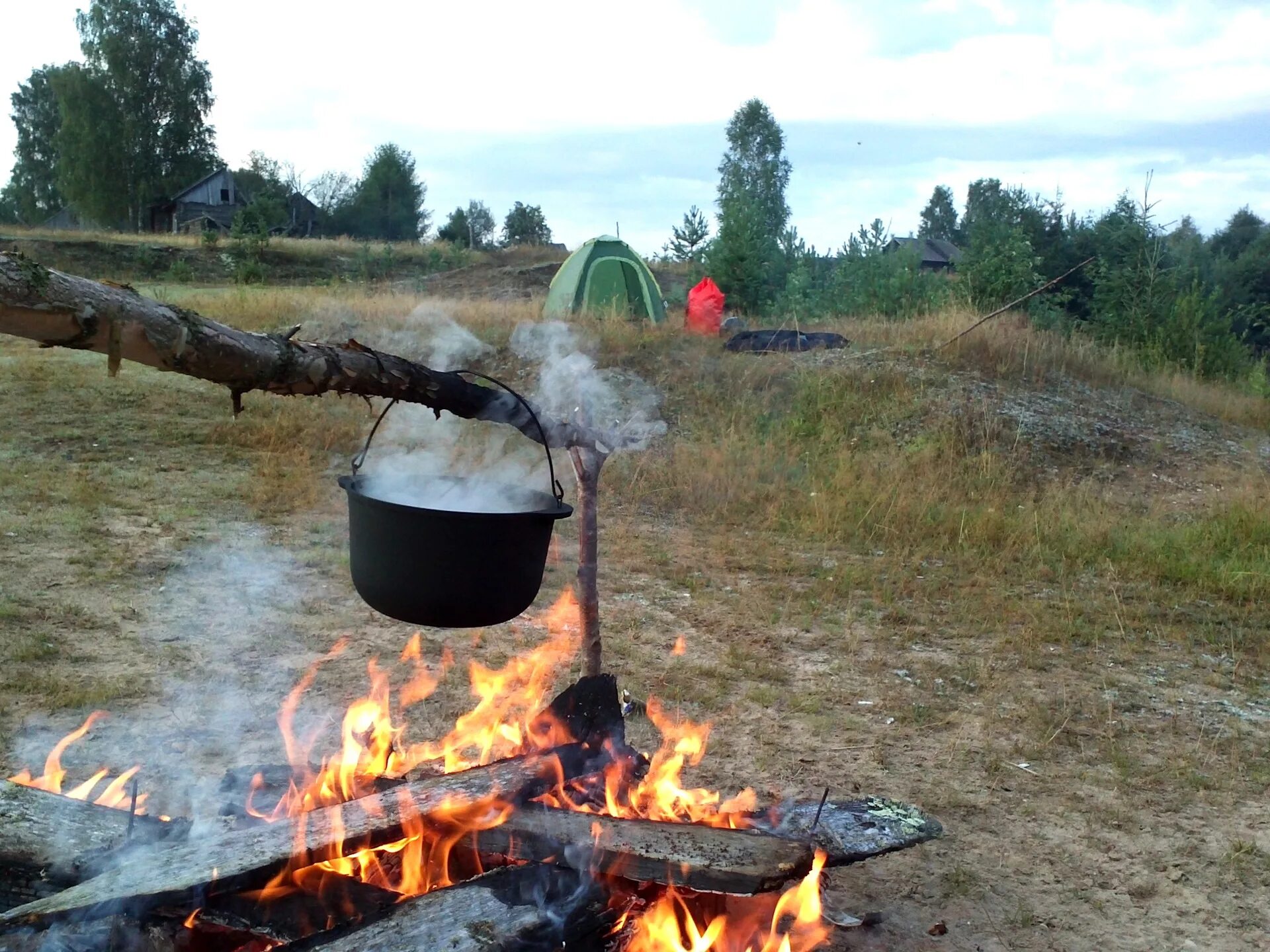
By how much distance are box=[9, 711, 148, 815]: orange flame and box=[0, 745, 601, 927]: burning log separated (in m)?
0.55

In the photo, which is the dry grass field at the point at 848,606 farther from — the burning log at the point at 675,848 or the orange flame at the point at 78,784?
the burning log at the point at 675,848

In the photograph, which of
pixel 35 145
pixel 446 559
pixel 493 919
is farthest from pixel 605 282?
pixel 35 145

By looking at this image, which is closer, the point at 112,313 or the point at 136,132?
the point at 112,313

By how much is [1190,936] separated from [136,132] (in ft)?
143

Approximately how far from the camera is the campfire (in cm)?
174

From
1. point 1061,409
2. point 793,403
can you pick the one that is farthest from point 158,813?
point 1061,409

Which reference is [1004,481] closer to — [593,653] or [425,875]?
[593,653]

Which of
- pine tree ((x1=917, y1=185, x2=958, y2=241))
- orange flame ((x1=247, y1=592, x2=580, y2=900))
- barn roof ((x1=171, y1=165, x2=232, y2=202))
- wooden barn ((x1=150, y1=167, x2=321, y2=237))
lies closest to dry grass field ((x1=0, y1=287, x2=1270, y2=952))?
orange flame ((x1=247, y1=592, x2=580, y2=900))

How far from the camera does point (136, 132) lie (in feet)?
124

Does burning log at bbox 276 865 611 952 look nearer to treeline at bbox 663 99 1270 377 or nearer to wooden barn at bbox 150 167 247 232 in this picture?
treeline at bbox 663 99 1270 377

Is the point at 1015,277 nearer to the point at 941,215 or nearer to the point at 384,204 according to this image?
the point at 384,204

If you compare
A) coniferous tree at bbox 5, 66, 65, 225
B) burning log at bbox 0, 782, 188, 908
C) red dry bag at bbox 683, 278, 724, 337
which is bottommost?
burning log at bbox 0, 782, 188, 908

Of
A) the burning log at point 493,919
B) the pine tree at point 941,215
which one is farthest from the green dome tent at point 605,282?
the pine tree at point 941,215

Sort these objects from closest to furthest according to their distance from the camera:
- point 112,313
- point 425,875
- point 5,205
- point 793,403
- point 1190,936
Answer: point 112,313
point 425,875
point 1190,936
point 793,403
point 5,205
